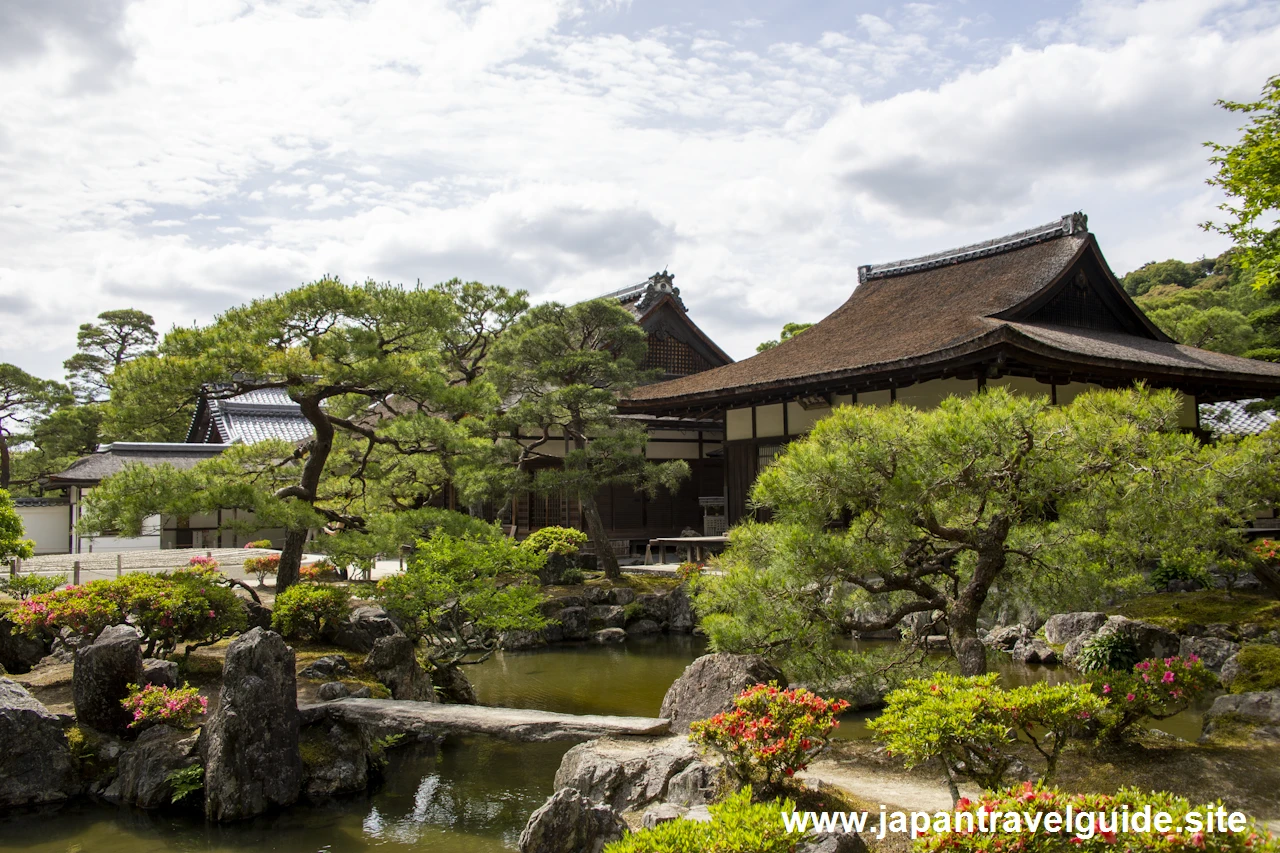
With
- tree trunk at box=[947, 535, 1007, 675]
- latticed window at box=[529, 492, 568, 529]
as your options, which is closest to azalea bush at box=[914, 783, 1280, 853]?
tree trunk at box=[947, 535, 1007, 675]

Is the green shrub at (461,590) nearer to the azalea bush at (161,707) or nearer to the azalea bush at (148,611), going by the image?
the azalea bush at (148,611)

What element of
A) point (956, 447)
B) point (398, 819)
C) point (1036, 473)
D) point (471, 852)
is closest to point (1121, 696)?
point (1036, 473)

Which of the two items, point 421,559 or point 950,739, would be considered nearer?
point 950,739

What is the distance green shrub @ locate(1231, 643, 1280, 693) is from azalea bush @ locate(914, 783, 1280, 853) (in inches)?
206

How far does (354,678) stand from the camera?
10.1m

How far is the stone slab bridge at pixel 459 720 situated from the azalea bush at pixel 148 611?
7.17 feet

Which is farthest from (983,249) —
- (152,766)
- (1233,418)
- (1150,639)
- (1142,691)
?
(152,766)

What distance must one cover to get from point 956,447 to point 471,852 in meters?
4.91

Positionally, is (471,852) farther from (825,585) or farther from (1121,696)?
(1121,696)

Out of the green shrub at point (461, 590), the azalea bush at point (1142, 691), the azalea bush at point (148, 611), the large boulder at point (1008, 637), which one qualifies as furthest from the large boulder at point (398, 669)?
the large boulder at point (1008, 637)

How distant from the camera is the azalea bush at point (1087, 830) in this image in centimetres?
363

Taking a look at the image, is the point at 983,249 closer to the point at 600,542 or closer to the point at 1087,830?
the point at 600,542

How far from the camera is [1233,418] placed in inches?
855

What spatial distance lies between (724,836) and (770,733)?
1.47 meters
